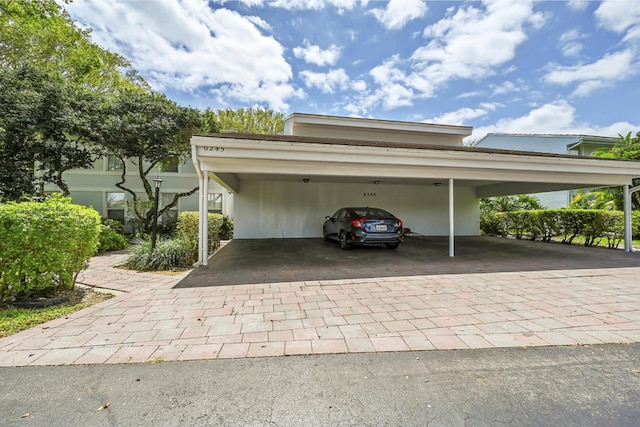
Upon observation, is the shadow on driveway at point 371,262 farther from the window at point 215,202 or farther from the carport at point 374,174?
the window at point 215,202

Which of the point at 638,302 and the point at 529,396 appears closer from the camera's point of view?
the point at 529,396

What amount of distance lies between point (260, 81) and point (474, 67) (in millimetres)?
13559

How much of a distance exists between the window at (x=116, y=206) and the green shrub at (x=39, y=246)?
11.5m

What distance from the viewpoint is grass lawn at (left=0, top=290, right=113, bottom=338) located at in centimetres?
331

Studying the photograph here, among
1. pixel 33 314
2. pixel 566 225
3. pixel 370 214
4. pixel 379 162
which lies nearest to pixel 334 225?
pixel 370 214

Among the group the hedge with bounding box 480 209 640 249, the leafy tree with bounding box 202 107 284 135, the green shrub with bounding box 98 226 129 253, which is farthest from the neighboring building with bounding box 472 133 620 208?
the green shrub with bounding box 98 226 129 253

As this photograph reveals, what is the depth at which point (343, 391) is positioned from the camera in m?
2.11

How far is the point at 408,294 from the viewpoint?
449cm

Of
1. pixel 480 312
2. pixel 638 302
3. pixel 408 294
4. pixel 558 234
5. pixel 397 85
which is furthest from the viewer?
pixel 397 85

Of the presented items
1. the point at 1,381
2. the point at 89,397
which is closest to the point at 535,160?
the point at 89,397

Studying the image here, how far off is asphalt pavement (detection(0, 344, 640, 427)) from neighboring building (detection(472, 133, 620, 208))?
18.3 m

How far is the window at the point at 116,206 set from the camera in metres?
14.5

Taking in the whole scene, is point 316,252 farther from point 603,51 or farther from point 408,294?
point 603,51

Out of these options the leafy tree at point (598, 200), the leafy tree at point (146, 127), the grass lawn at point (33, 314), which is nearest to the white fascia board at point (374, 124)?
the leafy tree at point (146, 127)
